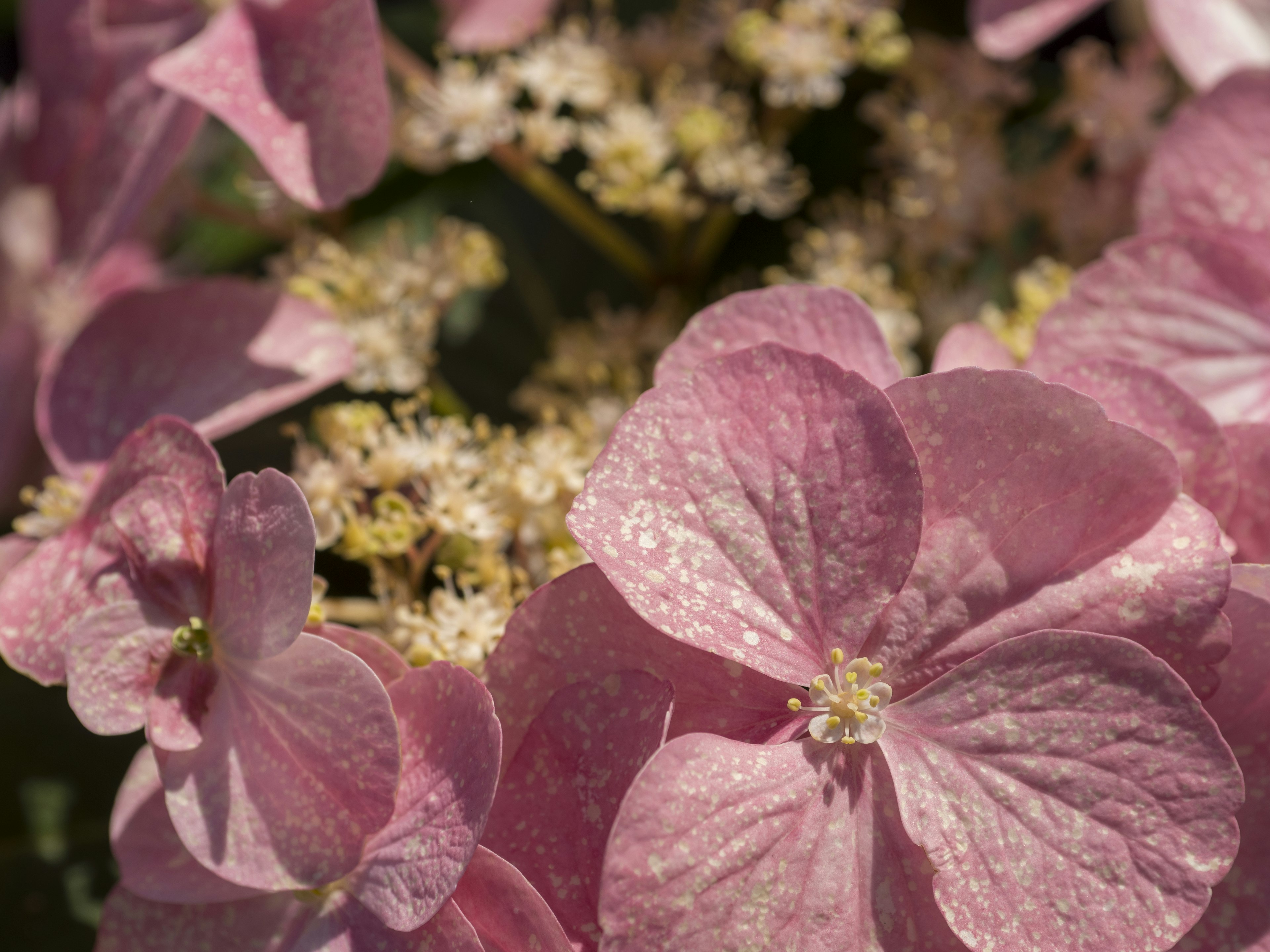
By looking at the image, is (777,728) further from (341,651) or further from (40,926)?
(40,926)

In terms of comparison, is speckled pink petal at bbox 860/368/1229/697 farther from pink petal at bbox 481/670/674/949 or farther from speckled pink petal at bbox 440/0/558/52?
speckled pink petal at bbox 440/0/558/52

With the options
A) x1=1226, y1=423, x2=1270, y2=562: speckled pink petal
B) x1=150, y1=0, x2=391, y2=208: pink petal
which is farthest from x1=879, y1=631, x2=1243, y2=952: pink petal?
x1=150, y1=0, x2=391, y2=208: pink petal

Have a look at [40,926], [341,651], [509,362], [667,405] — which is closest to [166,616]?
[341,651]

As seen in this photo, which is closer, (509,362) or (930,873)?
(930,873)

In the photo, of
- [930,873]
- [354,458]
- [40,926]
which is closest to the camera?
[930,873]

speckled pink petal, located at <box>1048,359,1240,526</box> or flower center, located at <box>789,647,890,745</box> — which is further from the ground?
speckled pink petal, located at <box>1048,359,1240,526</box>

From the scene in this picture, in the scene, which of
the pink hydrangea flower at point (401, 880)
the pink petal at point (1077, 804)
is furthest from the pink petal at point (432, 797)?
the pink petal at point (1077, 804)

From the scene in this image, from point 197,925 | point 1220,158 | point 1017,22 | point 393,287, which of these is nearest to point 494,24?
point 393,287

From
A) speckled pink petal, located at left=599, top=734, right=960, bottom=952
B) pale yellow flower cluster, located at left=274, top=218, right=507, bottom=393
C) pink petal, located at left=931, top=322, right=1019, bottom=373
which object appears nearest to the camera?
speckled pink petal, located at left=599, top=734, right=960, bottom=952
